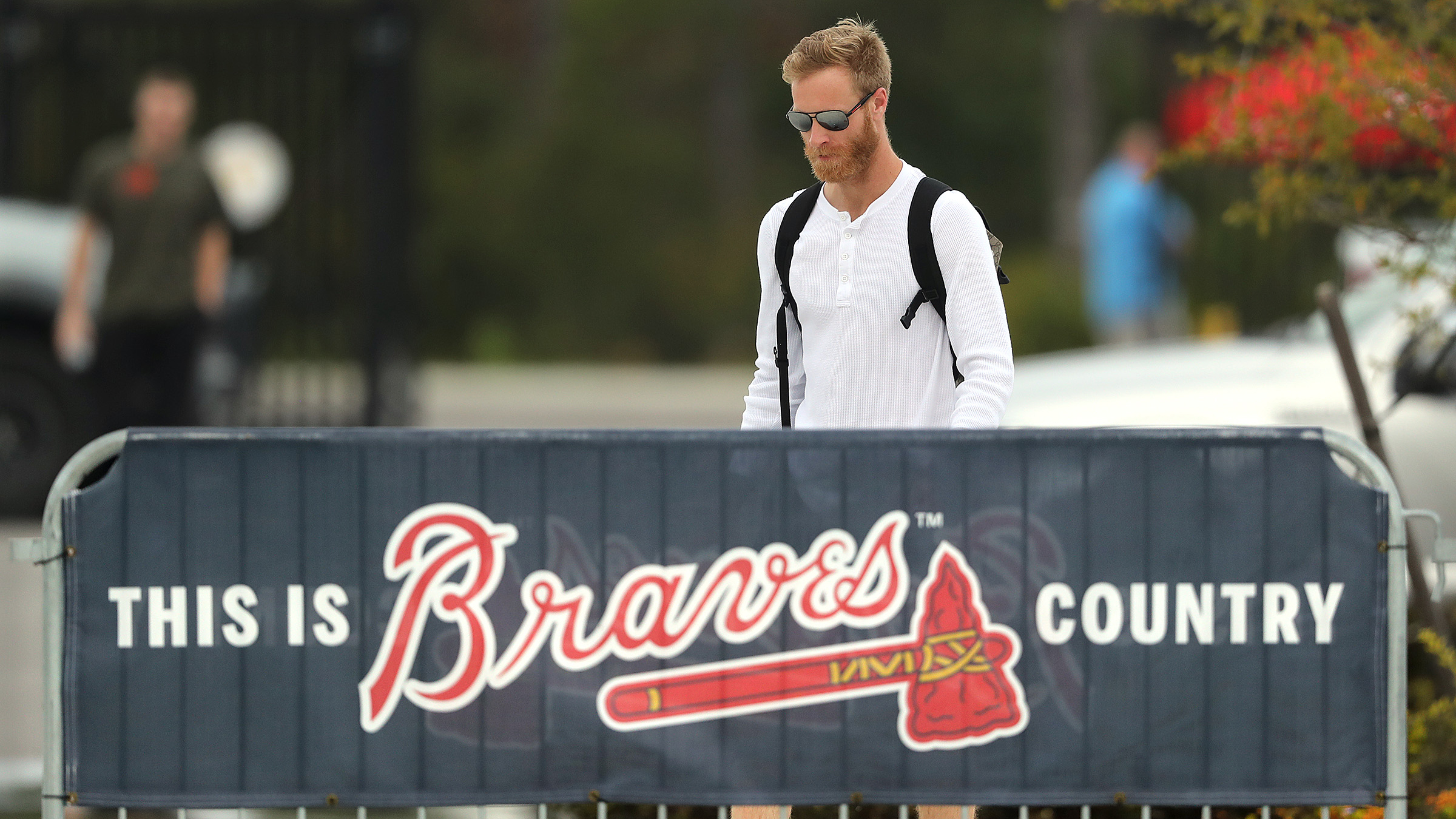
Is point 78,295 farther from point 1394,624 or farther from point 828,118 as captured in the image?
point 1394,624

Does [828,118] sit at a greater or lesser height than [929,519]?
greater

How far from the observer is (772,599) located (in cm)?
404

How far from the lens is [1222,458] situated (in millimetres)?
4074

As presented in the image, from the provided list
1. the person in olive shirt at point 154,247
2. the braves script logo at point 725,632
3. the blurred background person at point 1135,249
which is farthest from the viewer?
the blurred background person at point 1135,249

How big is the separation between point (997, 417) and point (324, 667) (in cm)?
150

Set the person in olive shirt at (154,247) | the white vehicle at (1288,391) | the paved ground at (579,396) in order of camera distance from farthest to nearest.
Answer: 1. the paved ground at (579,396)
2. the person in olive shirt at (154,247)
3. the white vehicle at (1288,391)

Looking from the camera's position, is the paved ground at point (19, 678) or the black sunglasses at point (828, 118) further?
the paved ground at point (19, 678)

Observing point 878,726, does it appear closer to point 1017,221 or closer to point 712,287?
point 712,287

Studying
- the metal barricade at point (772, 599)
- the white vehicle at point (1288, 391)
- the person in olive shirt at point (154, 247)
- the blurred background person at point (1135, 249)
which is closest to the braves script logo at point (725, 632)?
the metal barricade at point (772, 599)

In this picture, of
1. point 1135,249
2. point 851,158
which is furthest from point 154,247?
point 1135,249

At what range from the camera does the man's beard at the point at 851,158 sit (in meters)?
4.07

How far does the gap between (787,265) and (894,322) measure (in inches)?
10.8

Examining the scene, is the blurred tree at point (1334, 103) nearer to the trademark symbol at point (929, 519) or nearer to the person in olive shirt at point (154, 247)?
the trademark symbol at point (929, 519)

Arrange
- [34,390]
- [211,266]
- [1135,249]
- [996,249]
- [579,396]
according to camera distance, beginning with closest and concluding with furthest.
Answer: [996,249]
[211,266]
[34,390]
[1135,249]
[579,396]
